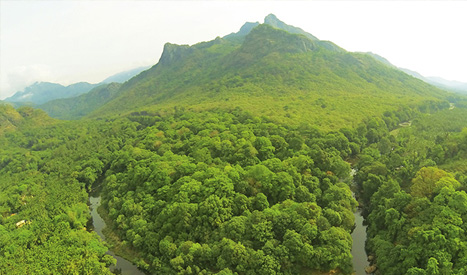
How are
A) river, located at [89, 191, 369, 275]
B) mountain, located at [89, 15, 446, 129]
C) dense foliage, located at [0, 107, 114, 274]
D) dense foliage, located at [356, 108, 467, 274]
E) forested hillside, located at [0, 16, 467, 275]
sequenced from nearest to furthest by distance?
1. dense foliage, located at [356, 108, 467, 274]
2. forested hillside, located at [0, 16, 467, 275]
3. dense foliage, located at [0, 107, 114, 274]
4. river, located at [89, 191, 369, 275]
5. mountain, located at [89, 15, 446, 129]

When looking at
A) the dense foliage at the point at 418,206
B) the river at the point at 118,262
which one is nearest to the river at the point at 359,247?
the dense foliage at the point at 418,206

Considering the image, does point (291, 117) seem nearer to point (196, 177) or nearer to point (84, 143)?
point (196, 177)

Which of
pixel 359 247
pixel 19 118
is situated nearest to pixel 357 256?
pixel 359 247

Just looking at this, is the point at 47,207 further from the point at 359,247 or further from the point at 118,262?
the point at 359,247

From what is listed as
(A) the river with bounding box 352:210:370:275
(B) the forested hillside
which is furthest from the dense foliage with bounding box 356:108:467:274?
→ (A) the river with bounding box 352:210:370:275

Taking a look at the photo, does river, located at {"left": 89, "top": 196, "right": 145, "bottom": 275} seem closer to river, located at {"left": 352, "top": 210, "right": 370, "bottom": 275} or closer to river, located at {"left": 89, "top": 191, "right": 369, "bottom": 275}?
river, located at {"left": 89, "top": 191, "right": 369, "bottom": 275}

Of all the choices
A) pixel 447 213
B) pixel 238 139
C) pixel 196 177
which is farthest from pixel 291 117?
pixel 447 213

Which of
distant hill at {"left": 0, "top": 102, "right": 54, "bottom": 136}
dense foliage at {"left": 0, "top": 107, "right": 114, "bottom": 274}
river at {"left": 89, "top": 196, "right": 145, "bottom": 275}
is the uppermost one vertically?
distant hill at {"left": 0, "top": 102, "right": 54, "bottom": 136}
